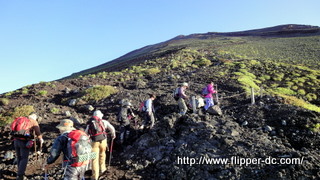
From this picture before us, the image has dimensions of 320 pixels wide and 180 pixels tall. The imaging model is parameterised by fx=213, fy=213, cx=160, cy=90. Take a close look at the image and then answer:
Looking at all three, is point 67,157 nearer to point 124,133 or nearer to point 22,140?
point 22,140

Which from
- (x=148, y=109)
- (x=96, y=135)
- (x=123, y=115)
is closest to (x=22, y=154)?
(x=96, y=135)

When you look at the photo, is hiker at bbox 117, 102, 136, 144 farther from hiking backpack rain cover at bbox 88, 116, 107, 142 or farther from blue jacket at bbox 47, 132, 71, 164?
blue jacket at bbox 47, 132, 71, 164

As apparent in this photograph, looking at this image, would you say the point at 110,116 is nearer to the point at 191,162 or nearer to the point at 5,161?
the point at 5,161

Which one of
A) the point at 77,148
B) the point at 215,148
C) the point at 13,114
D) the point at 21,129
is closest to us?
the point at 77,148

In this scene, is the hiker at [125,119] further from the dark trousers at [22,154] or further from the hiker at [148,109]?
the dark trousers at [22,154]

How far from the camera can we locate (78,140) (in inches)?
163

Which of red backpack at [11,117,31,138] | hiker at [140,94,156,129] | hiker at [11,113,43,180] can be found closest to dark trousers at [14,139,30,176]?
hiker at [11,113,43,180]

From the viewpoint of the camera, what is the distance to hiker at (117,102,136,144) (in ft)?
25.7

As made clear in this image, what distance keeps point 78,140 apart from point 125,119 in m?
3.72

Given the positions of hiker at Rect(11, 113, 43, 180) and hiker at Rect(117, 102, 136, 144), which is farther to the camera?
hiker at Rect(117, 102, 136, 144)

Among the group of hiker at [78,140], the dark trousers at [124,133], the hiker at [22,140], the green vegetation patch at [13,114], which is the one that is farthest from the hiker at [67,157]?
the green vegetation patch at [13,114]

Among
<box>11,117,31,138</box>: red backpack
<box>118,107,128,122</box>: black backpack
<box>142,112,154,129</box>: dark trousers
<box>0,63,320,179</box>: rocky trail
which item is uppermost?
<box>11,117,31,138</box>: red backpack

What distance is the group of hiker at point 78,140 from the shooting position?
13.6ft

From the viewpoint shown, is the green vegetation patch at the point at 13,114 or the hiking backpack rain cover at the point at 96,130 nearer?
the hiking backpack rain cover at the point at 96,130
